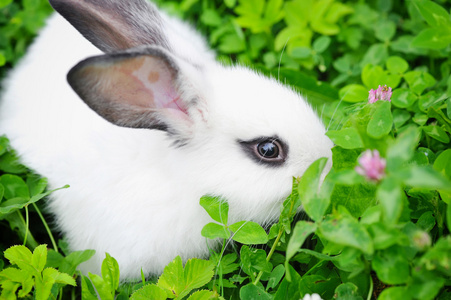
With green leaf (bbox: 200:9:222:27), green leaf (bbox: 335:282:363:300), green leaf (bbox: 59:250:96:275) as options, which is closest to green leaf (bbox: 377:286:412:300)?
green leaf (bbox: 335:282:363:300)

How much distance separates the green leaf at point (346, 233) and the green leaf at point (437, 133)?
3.42 feet

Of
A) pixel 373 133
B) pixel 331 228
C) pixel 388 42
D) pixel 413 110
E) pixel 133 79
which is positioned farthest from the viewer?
pixel 388 42

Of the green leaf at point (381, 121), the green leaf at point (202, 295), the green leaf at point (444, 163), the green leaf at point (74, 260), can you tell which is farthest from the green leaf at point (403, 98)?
the green leaf at point (74, 260)

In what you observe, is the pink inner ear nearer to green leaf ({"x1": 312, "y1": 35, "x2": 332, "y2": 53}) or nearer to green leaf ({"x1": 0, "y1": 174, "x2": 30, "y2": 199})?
green leaf ({"x1": 0, "y1": 174, "x2": 30, "y2": 199})

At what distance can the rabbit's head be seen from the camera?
234 cm

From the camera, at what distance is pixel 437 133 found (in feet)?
8.01

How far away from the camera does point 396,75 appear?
2973 mm

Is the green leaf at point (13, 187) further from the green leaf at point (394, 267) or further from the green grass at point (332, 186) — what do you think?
the green leaf at point (394, 267)

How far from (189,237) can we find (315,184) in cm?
103

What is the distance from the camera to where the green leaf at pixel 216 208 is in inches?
90.2

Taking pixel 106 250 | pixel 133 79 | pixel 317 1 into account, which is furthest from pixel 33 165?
pixel 317 1

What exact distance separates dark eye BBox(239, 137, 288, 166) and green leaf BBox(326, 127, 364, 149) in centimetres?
33

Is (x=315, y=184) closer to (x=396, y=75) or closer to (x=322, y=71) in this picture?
(x=396, y=75)

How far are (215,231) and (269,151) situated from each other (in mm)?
489
